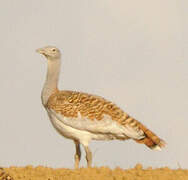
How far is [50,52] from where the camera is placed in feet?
36.6

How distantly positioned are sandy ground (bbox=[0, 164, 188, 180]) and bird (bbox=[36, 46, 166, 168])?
1292 mm

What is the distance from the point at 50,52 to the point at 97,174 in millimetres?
3830

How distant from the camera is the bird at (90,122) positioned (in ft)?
33.1

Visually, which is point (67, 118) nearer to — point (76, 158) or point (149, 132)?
point (76, 158)

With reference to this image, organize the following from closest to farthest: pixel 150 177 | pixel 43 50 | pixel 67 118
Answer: pixel 150 177 < pixel 67 118 < pixel 43 50

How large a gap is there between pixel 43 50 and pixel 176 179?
4.60 metres

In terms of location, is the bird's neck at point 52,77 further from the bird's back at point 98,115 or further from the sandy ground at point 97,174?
the sandy ground at point 97,174

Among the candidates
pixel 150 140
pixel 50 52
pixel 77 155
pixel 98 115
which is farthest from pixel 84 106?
pixel 50 52

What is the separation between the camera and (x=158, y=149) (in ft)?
33.9

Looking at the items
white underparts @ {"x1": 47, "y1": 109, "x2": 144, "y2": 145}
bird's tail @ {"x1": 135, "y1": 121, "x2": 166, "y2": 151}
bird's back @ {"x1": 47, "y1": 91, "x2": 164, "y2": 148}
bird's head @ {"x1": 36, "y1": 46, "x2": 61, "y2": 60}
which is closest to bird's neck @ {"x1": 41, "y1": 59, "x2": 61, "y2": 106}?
bird's head @ {"x1": 36, "y1": 46, "x2": 61, "y2": 60}

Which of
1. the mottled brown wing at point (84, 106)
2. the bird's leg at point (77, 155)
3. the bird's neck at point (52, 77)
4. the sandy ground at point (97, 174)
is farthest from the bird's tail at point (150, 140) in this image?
the bird's neck at point (52, 77)

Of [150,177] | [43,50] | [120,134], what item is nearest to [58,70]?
[43,50]

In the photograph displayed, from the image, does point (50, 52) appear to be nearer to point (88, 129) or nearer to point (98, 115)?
point (98, 115)

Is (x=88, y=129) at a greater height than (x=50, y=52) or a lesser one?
lesser
